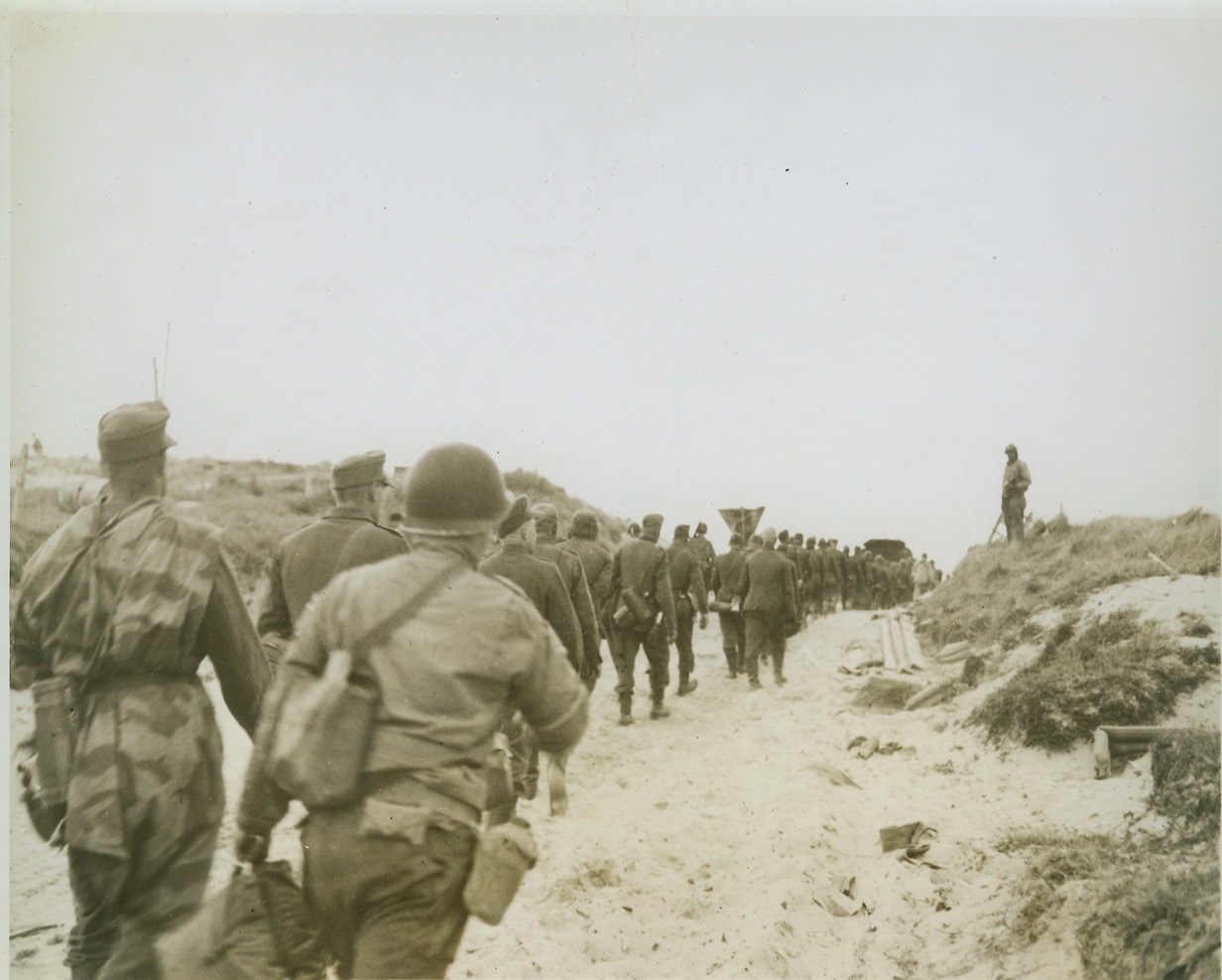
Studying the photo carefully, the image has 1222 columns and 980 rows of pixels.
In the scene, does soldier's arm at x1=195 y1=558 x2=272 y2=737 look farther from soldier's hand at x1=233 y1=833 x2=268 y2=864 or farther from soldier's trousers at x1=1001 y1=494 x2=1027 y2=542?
soldier's trousers at x1=1001 y1=494 x2=1027 y2=542

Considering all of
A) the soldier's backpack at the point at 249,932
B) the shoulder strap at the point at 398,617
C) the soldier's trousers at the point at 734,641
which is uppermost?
the shoulder strap at the point at 398,617

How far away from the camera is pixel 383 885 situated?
2443 millimetres

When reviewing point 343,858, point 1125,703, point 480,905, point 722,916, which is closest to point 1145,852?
point 1125,703

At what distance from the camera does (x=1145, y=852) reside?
4477mm

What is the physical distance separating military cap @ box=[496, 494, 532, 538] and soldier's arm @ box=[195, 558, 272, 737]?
2.24 meters

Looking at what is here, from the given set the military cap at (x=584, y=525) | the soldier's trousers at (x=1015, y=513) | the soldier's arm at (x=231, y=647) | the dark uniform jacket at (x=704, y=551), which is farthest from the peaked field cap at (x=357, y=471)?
the dark uniform jacket at (x=704, y=551)

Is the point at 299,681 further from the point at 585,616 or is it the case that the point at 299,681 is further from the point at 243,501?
the point at 243,501

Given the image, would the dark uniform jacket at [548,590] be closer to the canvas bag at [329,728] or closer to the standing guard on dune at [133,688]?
the standing guard on dune at [133,688]

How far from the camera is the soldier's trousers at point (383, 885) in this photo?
2438mm

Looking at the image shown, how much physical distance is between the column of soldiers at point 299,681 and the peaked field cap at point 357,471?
1cm

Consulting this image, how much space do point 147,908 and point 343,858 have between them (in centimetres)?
117

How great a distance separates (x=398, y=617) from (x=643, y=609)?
580 centimetres

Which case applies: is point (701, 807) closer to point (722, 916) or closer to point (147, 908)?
point (722, 916)

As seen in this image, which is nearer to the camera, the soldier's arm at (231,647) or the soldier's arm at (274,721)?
the soldier's arm at (274,721)
